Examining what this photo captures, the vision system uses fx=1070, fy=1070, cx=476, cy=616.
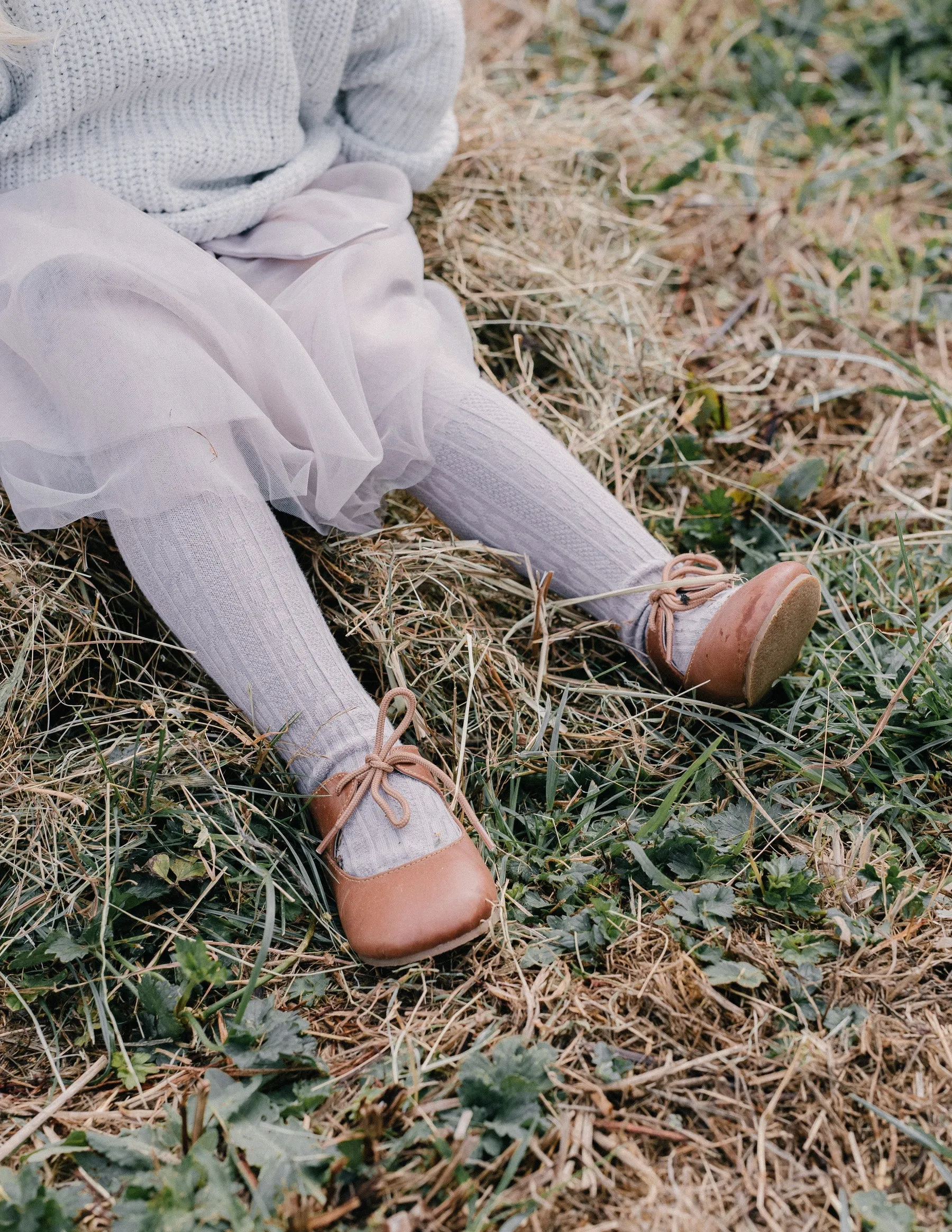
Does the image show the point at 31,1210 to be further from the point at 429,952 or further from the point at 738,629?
the point at 738,629

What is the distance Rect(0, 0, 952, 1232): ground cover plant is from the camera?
0.91 m

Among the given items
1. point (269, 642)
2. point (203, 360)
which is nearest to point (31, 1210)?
point (269, 642)

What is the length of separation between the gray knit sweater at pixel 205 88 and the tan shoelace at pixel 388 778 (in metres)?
0.63

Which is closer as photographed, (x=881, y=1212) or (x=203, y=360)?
(x=881, y=1212)

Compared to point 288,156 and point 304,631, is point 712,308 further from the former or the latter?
point 304,631

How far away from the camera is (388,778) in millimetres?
1137

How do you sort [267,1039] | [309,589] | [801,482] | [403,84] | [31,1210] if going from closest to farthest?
[31,1210] < [267,1039] < [309,589] < [403,84] < [801,482]

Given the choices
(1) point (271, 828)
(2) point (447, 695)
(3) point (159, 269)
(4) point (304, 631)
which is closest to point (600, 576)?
(2) point (447, 695)

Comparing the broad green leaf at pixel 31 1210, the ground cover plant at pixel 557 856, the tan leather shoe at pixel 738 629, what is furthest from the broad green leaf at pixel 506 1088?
the tan leather shoe at pixel 738 629

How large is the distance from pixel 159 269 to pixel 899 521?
3.30ft

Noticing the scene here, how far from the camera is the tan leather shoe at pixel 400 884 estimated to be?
1.04 m

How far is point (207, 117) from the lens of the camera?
127 centimetres

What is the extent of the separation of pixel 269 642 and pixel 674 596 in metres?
0.48

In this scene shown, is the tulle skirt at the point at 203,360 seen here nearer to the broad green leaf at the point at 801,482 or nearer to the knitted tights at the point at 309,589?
the knitted tights at the point at 309,589
